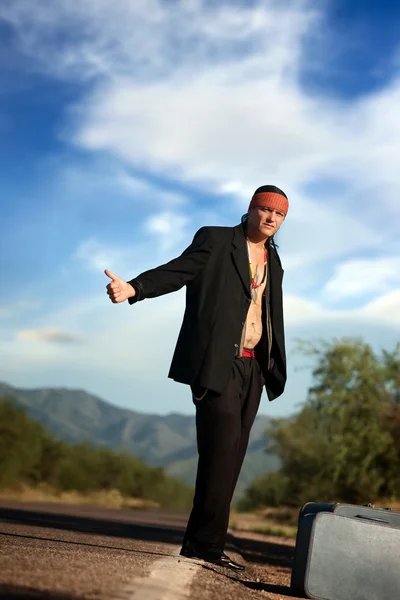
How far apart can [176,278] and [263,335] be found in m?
0.71

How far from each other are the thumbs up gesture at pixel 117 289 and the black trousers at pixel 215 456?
2.42 feet

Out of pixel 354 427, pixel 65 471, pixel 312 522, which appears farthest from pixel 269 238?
pixel 65 471

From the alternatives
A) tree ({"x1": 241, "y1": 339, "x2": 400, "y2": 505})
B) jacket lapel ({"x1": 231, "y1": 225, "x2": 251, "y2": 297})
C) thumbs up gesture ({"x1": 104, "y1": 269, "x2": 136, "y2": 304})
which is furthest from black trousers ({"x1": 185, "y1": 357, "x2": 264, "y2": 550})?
tree ({"x1": 241, "y1": 339, "x2": 400, "y2": 505})

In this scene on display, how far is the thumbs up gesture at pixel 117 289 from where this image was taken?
17.5 feet

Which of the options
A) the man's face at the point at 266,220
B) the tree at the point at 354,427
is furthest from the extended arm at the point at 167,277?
the tree at the point at 354,427

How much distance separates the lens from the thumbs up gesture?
533 centimetres

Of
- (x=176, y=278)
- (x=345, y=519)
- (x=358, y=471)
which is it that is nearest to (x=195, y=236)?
(x=176, y=278)

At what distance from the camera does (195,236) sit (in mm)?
6027

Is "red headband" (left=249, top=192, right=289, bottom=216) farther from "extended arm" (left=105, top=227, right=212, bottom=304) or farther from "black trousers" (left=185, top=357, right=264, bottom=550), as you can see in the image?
"black trousers" (left=185, top=357, right=264, bottom=550)

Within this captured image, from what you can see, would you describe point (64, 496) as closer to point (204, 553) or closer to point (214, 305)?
point (204, 553)

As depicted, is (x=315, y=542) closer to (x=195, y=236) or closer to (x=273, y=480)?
(x=195, y=236)

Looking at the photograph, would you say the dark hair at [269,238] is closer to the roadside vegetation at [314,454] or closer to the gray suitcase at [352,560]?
the gray suitcase at [352,560]

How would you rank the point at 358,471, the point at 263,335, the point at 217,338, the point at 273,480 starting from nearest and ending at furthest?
the point at 217,338 < the point at 263,335 < the point at 358,471 < the point at 273,480

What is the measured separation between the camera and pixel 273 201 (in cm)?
602
